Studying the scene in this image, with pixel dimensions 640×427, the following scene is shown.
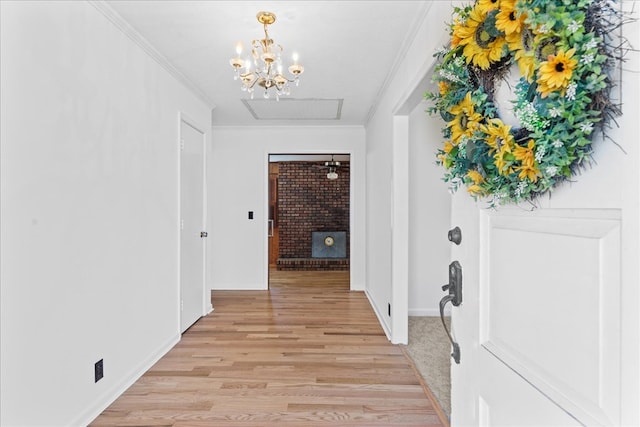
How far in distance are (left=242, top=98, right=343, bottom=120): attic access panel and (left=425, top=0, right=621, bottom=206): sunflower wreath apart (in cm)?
297

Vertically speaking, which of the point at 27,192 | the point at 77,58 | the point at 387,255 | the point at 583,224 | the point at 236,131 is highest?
the point at 236,131

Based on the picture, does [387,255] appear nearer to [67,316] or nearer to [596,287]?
[67,316]

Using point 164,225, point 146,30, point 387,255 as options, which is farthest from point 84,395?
point 387,255

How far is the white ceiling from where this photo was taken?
6.87 ft

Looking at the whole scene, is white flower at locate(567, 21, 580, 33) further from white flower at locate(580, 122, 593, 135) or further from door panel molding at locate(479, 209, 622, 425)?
door panel molding at locate(479, 209, 622, 425)

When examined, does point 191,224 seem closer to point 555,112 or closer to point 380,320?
point 380,320

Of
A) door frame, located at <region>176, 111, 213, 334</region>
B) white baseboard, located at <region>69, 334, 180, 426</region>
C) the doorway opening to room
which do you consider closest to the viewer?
white baseboard, located at <region>69, 334, 180, 426</region>

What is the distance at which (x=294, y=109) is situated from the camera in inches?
167

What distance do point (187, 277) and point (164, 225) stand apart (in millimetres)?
740

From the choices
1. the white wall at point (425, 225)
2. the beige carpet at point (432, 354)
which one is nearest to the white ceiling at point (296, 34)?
the white wall at point (425, 225)

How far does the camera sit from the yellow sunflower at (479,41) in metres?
0.88

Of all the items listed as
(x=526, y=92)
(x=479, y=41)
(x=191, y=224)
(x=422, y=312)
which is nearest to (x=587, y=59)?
(x=526, y=92)

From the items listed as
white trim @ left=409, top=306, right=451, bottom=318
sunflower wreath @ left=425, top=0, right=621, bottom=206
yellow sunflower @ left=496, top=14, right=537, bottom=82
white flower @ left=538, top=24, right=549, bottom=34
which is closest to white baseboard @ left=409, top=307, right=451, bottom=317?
white trim @ left=409, top=306, right=451, bottom=318

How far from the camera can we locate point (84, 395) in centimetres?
193
